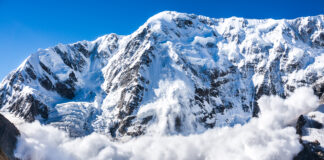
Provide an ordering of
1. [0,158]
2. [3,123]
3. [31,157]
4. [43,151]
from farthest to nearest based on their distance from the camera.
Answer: [43,151] → [31,157] → [3,123] → [0,158]

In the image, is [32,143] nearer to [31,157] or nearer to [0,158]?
[31,157]

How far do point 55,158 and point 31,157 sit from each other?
706 inches

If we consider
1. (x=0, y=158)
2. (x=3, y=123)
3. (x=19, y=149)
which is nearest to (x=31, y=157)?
(x=19, y=149)

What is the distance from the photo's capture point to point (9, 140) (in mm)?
170250

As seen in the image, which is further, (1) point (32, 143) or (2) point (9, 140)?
(1) point (32, 143)

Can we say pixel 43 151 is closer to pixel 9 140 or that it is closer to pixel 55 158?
pixel 55 158

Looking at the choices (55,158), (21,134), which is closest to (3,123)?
(21,134)

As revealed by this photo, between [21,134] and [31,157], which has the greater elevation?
[21,134]

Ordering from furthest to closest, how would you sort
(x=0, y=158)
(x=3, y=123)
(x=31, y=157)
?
(x=31, y=157) → (x=3, y=123) → (x=0, y=158)

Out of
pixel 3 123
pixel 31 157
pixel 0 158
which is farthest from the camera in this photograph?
pixel 31 157

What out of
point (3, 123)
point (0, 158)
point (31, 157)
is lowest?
point (0, 158)

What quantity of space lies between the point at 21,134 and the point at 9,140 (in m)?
23.2

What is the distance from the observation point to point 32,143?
636ft

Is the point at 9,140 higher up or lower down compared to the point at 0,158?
higher up
